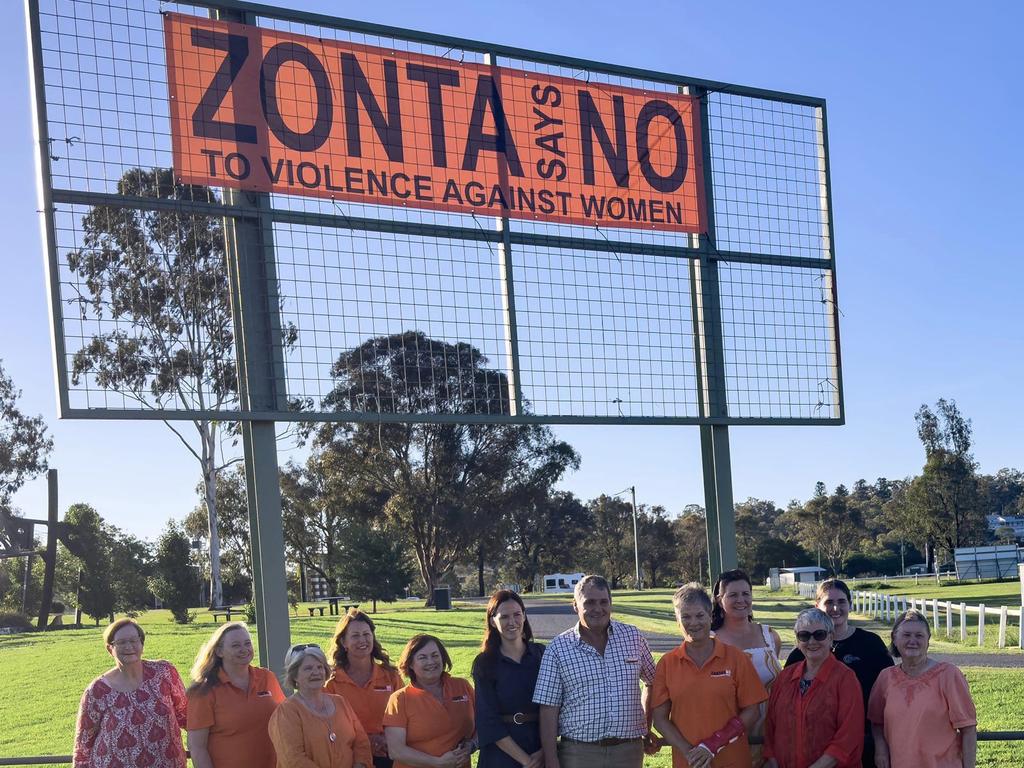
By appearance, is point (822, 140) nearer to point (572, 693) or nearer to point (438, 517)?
point (572, 693)

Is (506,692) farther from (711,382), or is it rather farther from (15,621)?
(15,621)

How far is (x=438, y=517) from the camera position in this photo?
34.0 m

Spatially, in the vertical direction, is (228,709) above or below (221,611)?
above

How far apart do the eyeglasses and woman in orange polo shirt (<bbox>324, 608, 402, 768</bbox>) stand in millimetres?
1821

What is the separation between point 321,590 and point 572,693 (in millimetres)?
32509

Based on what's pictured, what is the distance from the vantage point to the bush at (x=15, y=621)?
35.6m

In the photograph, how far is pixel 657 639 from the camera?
19.4 metres

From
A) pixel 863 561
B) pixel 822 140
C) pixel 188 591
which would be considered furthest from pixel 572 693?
pixel 863 561

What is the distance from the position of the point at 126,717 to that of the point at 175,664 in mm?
Answer: 12680

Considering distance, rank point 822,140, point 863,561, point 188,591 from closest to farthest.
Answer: point 822,140
point 188,591
point 863,561

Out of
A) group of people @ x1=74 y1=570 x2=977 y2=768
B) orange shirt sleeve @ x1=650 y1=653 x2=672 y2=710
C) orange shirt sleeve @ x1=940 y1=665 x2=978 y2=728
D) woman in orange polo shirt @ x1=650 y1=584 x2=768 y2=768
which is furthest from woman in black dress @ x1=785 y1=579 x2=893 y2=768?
orange shirt sleeve @ x1=650 y1=653 x2=672 y2=710

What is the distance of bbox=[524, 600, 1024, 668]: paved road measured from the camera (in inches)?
646

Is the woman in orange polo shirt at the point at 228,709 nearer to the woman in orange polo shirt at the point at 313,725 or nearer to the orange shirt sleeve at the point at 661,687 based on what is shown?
the woman in orange polo shirt at the point at 313,725

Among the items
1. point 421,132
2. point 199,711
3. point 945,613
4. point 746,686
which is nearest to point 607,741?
point 746,686
